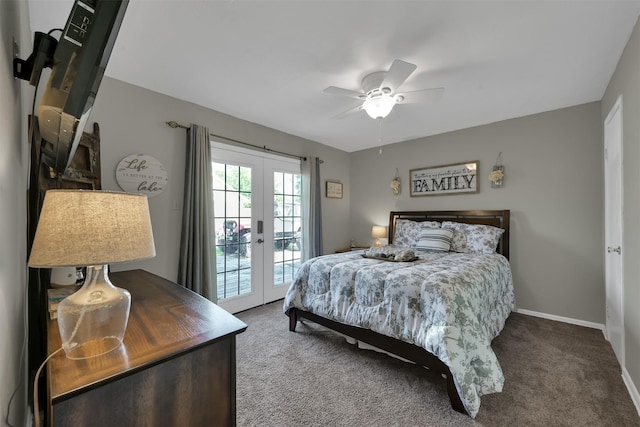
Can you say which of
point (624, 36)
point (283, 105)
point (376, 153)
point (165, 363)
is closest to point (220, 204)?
point (283, 105)

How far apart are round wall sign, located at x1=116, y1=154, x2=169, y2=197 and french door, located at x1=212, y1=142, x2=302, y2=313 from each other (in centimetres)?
61

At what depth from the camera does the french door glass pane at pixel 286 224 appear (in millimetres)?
3895

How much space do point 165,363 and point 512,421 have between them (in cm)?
197

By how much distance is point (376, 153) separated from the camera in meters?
4.84

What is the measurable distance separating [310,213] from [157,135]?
2.24 metres

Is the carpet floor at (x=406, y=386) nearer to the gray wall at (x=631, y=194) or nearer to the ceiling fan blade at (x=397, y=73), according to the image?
the gray wall at (x=631, y=194)

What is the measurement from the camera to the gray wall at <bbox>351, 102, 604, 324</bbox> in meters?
2.92

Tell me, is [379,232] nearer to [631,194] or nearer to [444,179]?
[444,179]

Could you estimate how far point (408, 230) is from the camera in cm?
400

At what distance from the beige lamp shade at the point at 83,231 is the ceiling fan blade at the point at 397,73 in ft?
5.90

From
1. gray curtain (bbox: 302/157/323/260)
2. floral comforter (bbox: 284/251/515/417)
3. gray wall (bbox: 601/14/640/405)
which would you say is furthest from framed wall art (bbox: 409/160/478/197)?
gray wall (bbox: 601/14/640/405)

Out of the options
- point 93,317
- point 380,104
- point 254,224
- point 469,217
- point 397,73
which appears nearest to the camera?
point 93,317

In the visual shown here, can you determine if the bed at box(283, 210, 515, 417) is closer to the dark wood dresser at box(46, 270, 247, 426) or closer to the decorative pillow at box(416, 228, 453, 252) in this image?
the decorative pillow at box(416, 228, 453, 252)

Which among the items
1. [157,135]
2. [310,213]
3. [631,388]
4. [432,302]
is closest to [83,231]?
[432,302]
